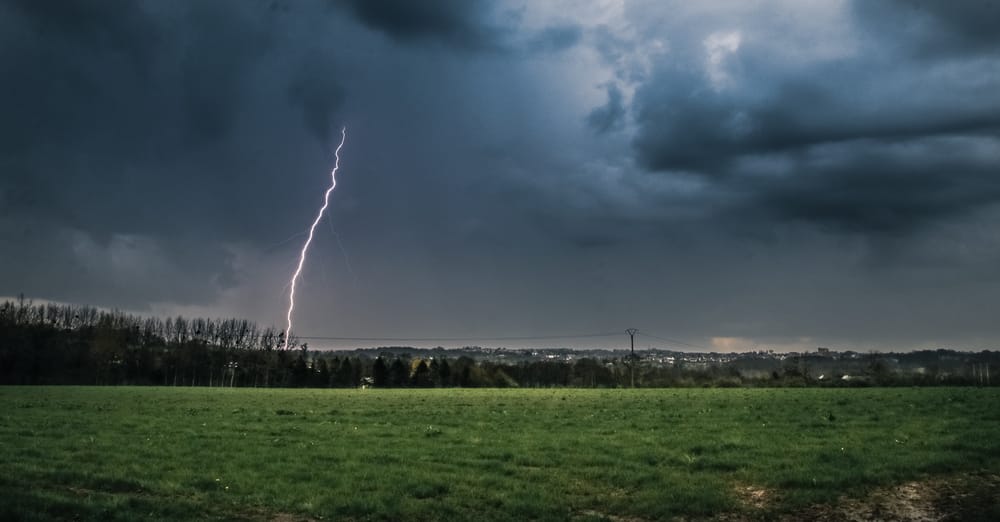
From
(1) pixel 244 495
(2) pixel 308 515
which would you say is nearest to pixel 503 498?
(2) pixel 308 515

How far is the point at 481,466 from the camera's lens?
18.5m

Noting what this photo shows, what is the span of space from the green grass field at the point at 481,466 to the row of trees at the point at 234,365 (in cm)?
8489

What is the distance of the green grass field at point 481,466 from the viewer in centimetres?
1377

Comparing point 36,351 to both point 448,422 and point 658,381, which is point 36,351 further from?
point 448,422

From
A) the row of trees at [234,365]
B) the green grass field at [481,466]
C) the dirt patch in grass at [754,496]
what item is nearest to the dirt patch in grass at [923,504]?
the green grass field at [481,466]

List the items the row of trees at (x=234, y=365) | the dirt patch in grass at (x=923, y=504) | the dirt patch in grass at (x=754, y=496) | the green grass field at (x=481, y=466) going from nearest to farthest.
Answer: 1. the dirt patch in grass at (x=923, y=504)
2. the green grass field at (x=481, y=466)
3. the dirt patch in grass at (x=754, y=496)
4. the row of trees at (x=234, y=365)

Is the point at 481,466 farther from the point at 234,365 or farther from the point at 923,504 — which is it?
the point at 234,365

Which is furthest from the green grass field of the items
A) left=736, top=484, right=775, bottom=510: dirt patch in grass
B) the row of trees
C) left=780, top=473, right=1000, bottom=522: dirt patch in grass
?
the row of trees

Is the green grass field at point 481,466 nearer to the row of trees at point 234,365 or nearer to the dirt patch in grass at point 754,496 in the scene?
the dirt patch in grass at point 754,496

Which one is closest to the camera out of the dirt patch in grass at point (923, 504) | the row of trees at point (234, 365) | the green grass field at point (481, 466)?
the dirt patch in grass at point (923, 504)

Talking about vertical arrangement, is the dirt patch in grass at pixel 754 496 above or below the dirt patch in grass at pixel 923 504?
below

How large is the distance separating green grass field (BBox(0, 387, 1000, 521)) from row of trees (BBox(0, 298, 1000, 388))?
84886 millimetres

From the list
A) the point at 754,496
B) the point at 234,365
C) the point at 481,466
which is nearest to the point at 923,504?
the point at 754,496

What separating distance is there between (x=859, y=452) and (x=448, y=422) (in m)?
18.0
